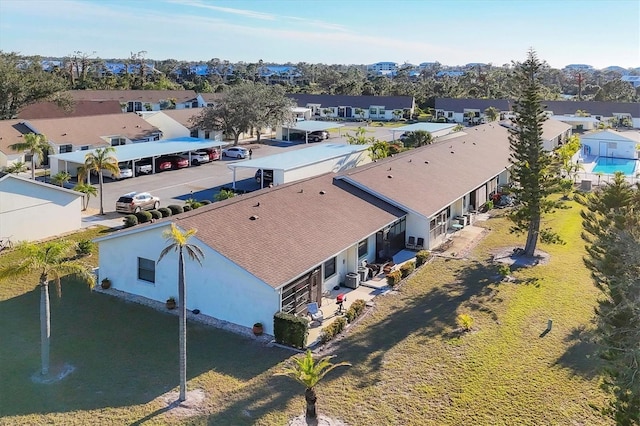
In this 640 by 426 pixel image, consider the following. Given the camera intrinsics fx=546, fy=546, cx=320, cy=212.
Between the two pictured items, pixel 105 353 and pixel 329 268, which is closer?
pixel 105 353

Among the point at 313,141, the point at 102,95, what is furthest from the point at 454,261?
the point at 102,95

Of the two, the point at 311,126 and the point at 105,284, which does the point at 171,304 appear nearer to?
the point at 105,284

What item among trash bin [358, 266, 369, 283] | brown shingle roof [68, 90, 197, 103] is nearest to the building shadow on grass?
trash bin [358, 266, 369, 283]

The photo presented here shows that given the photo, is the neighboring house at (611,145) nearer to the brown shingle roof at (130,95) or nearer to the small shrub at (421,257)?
the small shrub at (421,257)

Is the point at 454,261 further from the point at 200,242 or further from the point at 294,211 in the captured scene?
the point at 200,242

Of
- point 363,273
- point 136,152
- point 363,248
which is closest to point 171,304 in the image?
point 363,273


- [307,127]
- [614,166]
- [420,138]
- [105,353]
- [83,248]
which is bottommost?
[105,353]

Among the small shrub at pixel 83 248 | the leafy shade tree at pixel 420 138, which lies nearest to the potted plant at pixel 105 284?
the small shrub at pixel 83 248

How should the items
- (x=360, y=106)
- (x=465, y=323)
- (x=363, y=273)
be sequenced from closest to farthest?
(x=465, y=323), (x=363, y=273), (x=360, y=106)

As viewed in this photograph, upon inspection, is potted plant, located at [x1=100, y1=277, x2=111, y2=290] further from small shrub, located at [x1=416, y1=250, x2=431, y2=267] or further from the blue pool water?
the blue pool water
